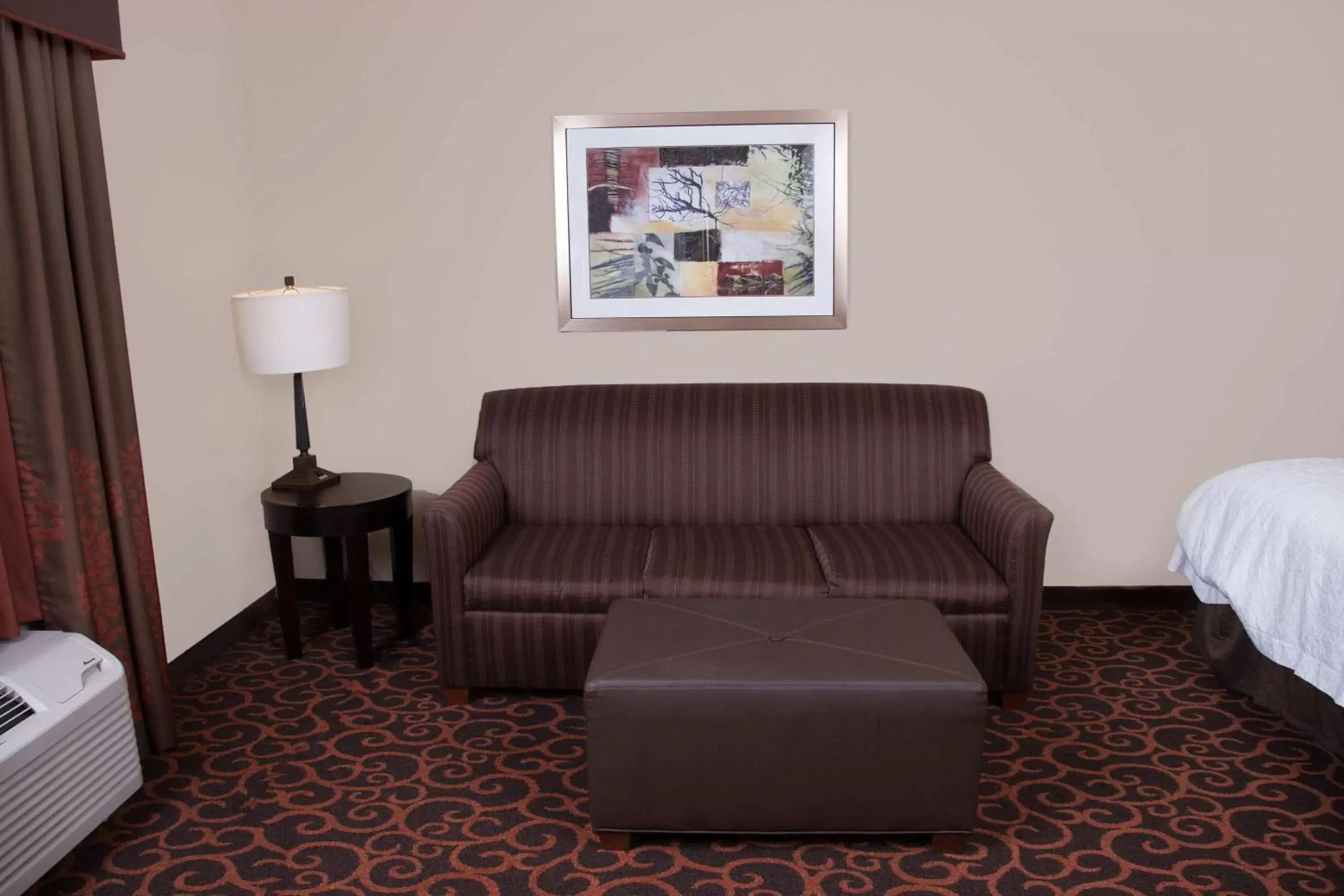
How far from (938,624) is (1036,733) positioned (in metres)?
0.63

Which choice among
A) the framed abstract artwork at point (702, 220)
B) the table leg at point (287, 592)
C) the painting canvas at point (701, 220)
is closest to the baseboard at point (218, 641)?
the table leg at point (287, 592)

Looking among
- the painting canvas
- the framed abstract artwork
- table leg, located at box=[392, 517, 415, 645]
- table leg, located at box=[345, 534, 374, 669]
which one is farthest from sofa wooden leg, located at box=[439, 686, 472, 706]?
the painting canvas

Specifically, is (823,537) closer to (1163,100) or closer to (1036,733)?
(1036,733)

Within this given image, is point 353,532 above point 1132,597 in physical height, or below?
above

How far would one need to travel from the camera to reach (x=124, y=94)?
317 cm

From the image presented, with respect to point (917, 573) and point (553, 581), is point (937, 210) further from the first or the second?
point (553, 581)

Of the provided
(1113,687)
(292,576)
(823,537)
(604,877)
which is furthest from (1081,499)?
(292,576)

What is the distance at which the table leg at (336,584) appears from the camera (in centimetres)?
386

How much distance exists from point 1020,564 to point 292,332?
2.36m

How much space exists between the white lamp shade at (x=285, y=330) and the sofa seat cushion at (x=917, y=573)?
5.78 feet

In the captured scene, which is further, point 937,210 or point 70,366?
point 937,210

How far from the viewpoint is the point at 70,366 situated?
2.65 m

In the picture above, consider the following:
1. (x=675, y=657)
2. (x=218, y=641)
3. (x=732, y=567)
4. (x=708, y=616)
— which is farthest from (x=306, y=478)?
(x=675, y=657)

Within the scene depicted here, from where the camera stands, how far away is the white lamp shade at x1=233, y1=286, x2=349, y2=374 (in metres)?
3.33
